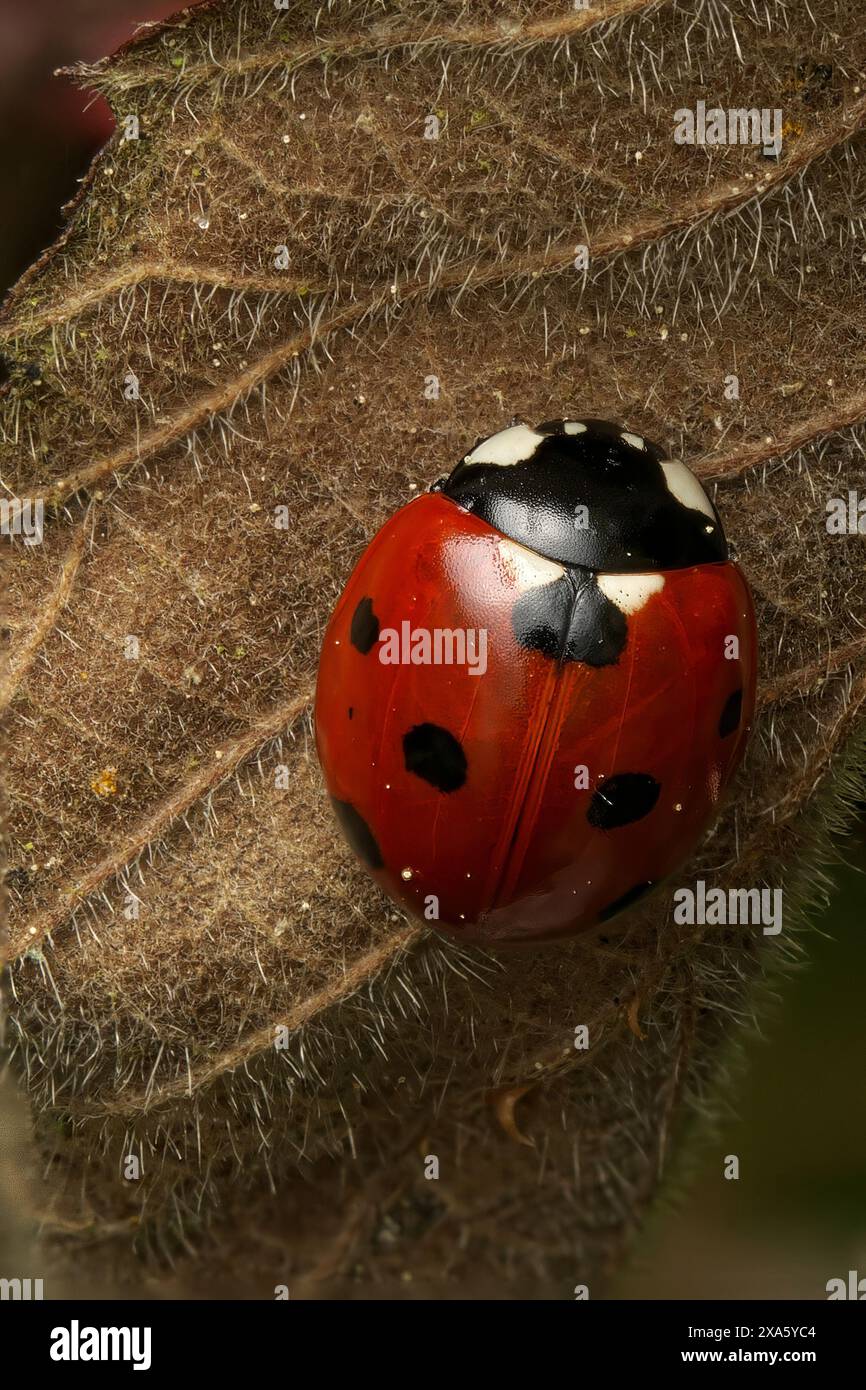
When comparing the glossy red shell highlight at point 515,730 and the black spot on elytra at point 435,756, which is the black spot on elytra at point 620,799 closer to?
the glossy red shell highlight at point 515,730

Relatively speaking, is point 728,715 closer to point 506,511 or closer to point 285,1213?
point 506,511

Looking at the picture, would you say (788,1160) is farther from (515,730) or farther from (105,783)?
(105,783)

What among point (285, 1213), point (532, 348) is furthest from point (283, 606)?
point (285, 1213)

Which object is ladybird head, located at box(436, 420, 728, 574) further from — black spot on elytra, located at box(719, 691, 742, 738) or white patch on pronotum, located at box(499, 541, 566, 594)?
black spot on elytra, located at box(719, 691, 742, 738)

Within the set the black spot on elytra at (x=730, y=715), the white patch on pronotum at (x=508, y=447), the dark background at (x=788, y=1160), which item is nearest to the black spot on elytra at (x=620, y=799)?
the black spot on elytra at (x=730, y=715)

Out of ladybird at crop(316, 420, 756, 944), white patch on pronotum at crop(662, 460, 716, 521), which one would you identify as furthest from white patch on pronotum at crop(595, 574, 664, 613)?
white patch on pronotum at crop(662, 460, 716, 521)

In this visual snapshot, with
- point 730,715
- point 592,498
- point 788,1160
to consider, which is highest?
point 592,498

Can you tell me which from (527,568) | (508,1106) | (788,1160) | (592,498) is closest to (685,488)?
(592,498)
